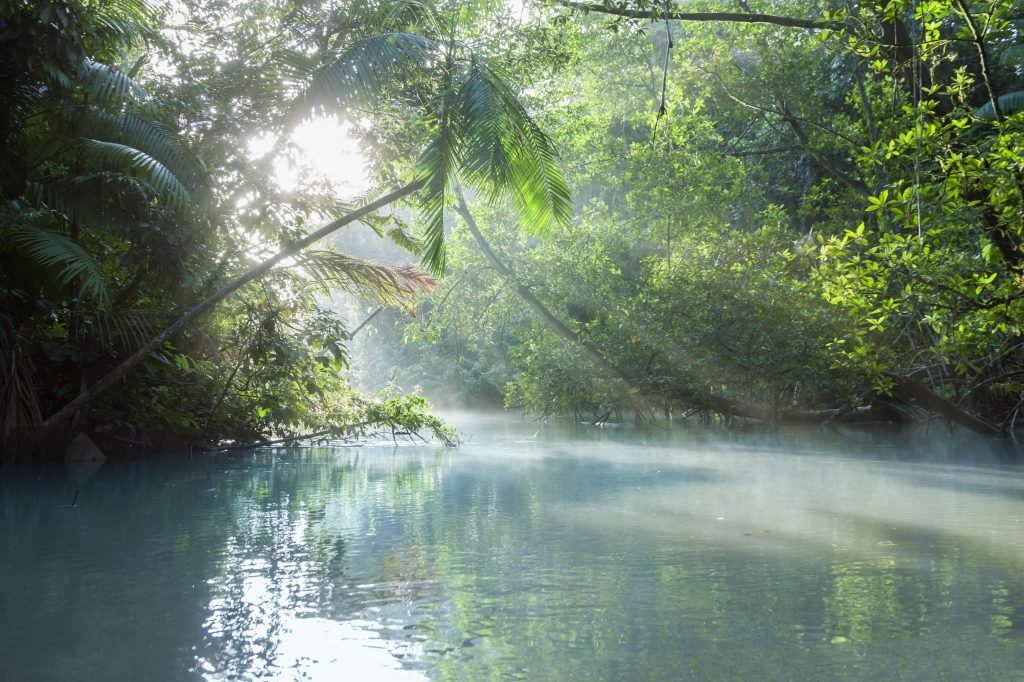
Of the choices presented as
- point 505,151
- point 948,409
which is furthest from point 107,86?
point 948,409

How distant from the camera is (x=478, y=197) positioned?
38.6ft

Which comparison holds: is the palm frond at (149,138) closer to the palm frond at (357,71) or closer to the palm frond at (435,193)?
the palm frond at (357,71)

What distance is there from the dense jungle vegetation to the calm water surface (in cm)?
198

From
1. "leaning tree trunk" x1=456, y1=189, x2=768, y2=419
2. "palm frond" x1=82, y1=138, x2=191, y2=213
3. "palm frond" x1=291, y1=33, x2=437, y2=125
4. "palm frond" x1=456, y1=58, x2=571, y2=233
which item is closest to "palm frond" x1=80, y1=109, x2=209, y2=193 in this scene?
"palm frond" x1=82, y1=138, x2=191, y2=213

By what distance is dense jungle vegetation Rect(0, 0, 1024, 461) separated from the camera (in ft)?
27.0

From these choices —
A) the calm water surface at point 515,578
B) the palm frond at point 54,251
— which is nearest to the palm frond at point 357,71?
the palm frond at point 54,251

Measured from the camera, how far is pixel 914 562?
16.0ft

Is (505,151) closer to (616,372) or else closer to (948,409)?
(616,372)

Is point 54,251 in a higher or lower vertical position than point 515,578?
higher

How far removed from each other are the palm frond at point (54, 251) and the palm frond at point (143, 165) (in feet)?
3.25

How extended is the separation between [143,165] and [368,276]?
11.7 ft

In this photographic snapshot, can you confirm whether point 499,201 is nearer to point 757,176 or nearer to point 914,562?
point 914,562

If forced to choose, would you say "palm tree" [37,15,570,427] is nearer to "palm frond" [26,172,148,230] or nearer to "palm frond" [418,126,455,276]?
"palm frond" [418,126,455,276]

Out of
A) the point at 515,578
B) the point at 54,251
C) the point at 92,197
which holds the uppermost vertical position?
the point at 92,197
